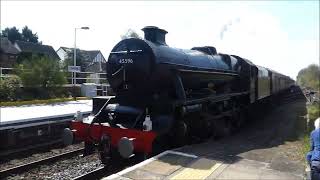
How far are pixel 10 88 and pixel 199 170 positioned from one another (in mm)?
16284

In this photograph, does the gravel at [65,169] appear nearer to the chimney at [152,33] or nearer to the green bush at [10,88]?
the chimney at [152,33]

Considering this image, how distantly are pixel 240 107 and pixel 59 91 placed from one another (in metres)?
13.8

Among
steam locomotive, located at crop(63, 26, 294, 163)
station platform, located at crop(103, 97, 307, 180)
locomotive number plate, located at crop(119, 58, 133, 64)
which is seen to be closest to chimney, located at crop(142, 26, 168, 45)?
steam locomotive, located at crop(63, 26, 294, 163)

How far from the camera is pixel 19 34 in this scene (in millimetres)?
84438

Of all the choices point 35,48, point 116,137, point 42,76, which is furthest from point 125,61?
point 35,48

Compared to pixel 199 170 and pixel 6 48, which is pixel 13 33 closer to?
pixel 6 48

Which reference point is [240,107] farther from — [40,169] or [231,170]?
[40,169]

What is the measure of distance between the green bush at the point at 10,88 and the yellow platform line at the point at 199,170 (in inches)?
596

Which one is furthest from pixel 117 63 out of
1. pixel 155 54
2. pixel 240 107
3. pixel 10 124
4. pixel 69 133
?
pixel 240 107

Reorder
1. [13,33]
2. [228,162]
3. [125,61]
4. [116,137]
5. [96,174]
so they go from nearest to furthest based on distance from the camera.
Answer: [228,162]
[96,174]
[116,137]
[125,61]
[13,33]

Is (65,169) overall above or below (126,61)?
below

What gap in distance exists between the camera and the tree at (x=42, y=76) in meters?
22.4

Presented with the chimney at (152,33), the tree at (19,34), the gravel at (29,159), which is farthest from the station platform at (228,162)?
the tree at (19,34)

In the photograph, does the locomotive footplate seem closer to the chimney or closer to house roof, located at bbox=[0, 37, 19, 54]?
the chimney
